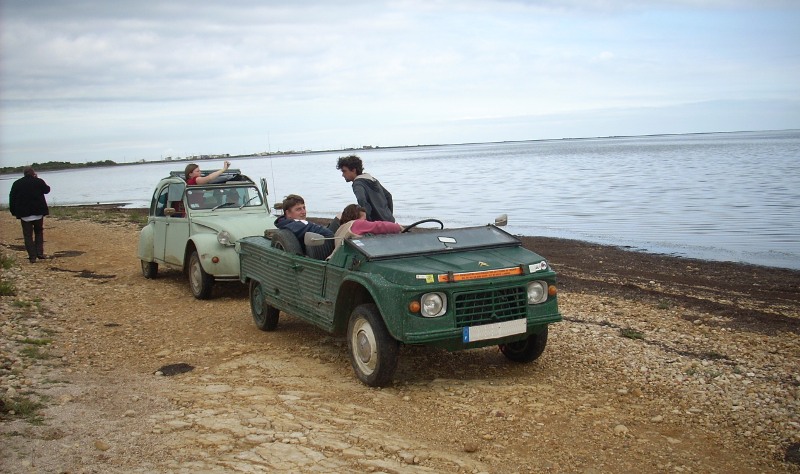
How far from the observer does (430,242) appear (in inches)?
270

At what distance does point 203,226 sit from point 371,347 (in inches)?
217

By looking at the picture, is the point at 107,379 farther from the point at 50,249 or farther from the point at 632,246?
the point at 632,246

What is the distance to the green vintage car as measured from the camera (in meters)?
6.05

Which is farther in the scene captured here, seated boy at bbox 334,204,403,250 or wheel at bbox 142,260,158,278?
wheel at bbox 142,260,158,278

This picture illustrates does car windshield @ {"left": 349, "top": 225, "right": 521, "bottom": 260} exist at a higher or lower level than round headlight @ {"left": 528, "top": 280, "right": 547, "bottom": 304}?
higher

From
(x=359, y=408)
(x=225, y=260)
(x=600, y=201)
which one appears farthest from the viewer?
(x=600, y=201)

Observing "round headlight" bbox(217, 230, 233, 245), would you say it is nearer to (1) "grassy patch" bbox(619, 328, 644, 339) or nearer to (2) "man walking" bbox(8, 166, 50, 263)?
(1) "grassy patch" bbox(619, 328, 644, 339)

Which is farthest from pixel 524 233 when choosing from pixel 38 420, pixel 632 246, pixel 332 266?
pixel 38 420

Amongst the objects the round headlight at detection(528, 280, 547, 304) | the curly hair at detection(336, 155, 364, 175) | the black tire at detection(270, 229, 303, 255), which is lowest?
the round headlight at detection(528, 280, 547, 304)

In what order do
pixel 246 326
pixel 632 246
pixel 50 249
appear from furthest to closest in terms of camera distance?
1. pixel 632 246
2. pixel 50 249
3. pixel 246 326

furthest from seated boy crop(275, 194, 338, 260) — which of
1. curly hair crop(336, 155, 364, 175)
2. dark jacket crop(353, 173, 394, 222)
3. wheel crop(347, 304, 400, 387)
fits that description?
wheel crop(347, 304, 400, 387)

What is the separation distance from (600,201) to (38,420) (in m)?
29.3

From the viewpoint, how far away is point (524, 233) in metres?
22.8

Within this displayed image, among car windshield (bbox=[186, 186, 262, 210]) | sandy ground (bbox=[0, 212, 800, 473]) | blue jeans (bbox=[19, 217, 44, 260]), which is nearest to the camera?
sandy ground (bbox=[0, 212, 800, 473])
